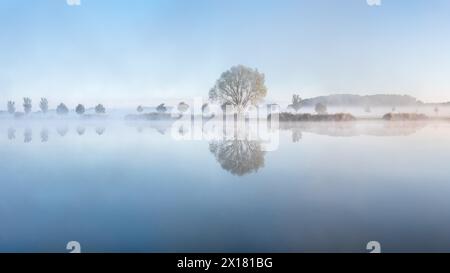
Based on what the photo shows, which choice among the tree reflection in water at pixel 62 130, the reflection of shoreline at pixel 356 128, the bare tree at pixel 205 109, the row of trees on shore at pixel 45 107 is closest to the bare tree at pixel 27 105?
the row of trees on shore at pixel 45 107

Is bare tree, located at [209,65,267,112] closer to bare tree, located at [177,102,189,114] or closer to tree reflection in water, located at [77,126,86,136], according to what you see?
bare tree, located at [177,102,189,114]

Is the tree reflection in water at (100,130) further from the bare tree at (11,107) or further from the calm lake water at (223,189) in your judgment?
the bare tree at (11,107)

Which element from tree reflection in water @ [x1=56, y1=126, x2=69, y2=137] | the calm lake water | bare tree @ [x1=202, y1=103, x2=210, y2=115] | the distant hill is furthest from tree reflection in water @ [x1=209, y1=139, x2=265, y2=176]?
tree reflection in water @ [x1=56, y1=126, x2=69, y2=137]

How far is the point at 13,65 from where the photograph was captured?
1.38 metres

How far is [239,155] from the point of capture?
138cm

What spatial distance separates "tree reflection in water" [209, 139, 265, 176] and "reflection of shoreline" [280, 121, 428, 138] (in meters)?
0.14

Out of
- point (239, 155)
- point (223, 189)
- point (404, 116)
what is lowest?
point (223, 189)

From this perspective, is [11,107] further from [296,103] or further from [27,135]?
[296,103]

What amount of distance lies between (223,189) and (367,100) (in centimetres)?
59

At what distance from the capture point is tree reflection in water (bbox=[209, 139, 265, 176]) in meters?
1.38

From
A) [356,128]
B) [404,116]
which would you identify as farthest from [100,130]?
[404,116]

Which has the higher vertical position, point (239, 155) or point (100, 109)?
point (100, 109)
